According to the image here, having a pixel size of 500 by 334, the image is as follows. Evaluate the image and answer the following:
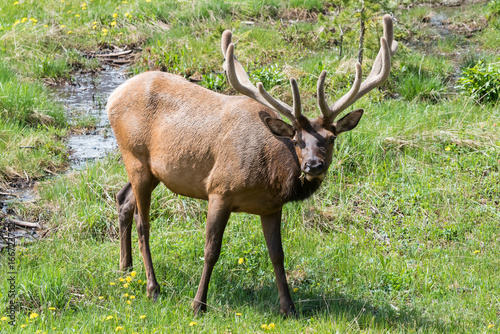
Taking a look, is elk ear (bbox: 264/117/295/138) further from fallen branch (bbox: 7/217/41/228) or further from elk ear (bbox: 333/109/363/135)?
fallen branch (bbox: 7/217/41/228)

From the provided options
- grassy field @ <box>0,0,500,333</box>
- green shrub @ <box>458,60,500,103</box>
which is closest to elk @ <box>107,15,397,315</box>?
grassy field @ <box>0,0,500,333</box>

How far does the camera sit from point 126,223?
271 inches

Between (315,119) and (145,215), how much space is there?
193 centimetres

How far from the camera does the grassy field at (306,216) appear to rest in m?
6.04

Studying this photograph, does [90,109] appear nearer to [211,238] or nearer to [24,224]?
[24,224]

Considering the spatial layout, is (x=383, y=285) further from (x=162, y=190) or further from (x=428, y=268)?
(x=162, y=190)

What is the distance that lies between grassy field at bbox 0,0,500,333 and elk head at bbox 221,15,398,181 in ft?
4.62

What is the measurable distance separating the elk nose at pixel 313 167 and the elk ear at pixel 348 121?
57 centimetres

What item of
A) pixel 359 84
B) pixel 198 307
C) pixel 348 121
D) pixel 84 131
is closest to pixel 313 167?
pixel 348 121

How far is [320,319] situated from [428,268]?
1482 millimetres

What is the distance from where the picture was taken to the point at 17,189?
851 centimetres

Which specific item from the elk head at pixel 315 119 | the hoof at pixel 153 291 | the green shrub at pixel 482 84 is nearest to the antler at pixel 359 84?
the elk head at pixel 315 119

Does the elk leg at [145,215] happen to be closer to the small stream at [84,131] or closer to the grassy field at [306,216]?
the grassy field at [306,216]

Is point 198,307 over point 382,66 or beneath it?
beneath
